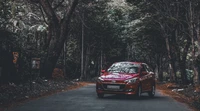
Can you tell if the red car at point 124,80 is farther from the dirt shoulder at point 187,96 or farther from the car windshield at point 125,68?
the dirt shoulder at point 187,96

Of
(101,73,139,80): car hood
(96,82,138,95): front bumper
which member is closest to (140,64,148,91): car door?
(101,73,139,80): car hood

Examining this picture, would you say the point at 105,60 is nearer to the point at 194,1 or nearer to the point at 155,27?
the point at 155,27

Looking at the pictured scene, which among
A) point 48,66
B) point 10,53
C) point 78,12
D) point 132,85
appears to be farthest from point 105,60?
point 132,85

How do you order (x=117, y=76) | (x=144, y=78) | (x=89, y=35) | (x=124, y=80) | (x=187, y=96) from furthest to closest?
(x=89, y=35), (x=187, y=96), (x=144, y=78), (x=117, y=76), (x=124, y=80)

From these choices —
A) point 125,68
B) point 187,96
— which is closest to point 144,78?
point 125,68

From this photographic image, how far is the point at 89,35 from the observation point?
42.7 meters

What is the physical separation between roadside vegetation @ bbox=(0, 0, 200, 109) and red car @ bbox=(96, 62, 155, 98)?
7.83 ft

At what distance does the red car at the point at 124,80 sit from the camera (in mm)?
14625

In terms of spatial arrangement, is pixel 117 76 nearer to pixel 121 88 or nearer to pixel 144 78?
pixel 121 88

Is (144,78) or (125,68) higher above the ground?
(125,68)

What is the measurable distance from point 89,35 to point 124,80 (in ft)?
93.1

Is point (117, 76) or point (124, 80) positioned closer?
point (124, 80)

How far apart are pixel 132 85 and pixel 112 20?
29.2m

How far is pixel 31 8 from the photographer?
32.7 m
